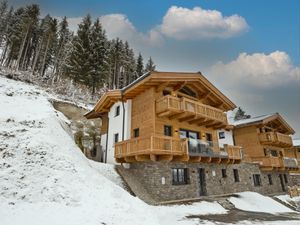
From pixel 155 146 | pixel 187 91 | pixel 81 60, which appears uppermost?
pixel 81 60

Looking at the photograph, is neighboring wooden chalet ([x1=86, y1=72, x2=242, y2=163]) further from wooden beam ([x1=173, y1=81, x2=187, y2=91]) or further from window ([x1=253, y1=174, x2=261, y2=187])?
window ([x1=253, y1=174, x2=261, y2=187])

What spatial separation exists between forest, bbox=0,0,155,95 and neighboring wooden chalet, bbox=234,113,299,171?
24.8m

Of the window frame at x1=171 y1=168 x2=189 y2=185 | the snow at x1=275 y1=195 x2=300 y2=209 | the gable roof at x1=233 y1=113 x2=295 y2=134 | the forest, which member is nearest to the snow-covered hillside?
the window frame at x1=171 y1=168 x2=189 y2=185

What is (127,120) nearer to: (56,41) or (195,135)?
(195,135)

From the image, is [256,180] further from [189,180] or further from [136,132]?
[136,132]

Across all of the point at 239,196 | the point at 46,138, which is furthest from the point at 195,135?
the point at 46,138

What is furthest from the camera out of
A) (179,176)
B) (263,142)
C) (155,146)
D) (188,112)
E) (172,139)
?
(263,142)

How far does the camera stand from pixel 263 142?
27.7 m

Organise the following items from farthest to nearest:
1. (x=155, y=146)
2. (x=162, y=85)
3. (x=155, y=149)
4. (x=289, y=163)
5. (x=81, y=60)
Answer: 1. (x=81, y=60)
2. (x=289, y=163)
3. (x=162, y=85)
4. (x=155, y=146)
5. (x=155, y=149)

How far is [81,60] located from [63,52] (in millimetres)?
15209

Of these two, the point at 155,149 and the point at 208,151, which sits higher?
the point at 208,151

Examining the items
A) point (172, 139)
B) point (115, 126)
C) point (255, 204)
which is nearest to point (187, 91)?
point (172, 139)

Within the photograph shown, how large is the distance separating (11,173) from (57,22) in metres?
49.1

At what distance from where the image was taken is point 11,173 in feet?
26.2
